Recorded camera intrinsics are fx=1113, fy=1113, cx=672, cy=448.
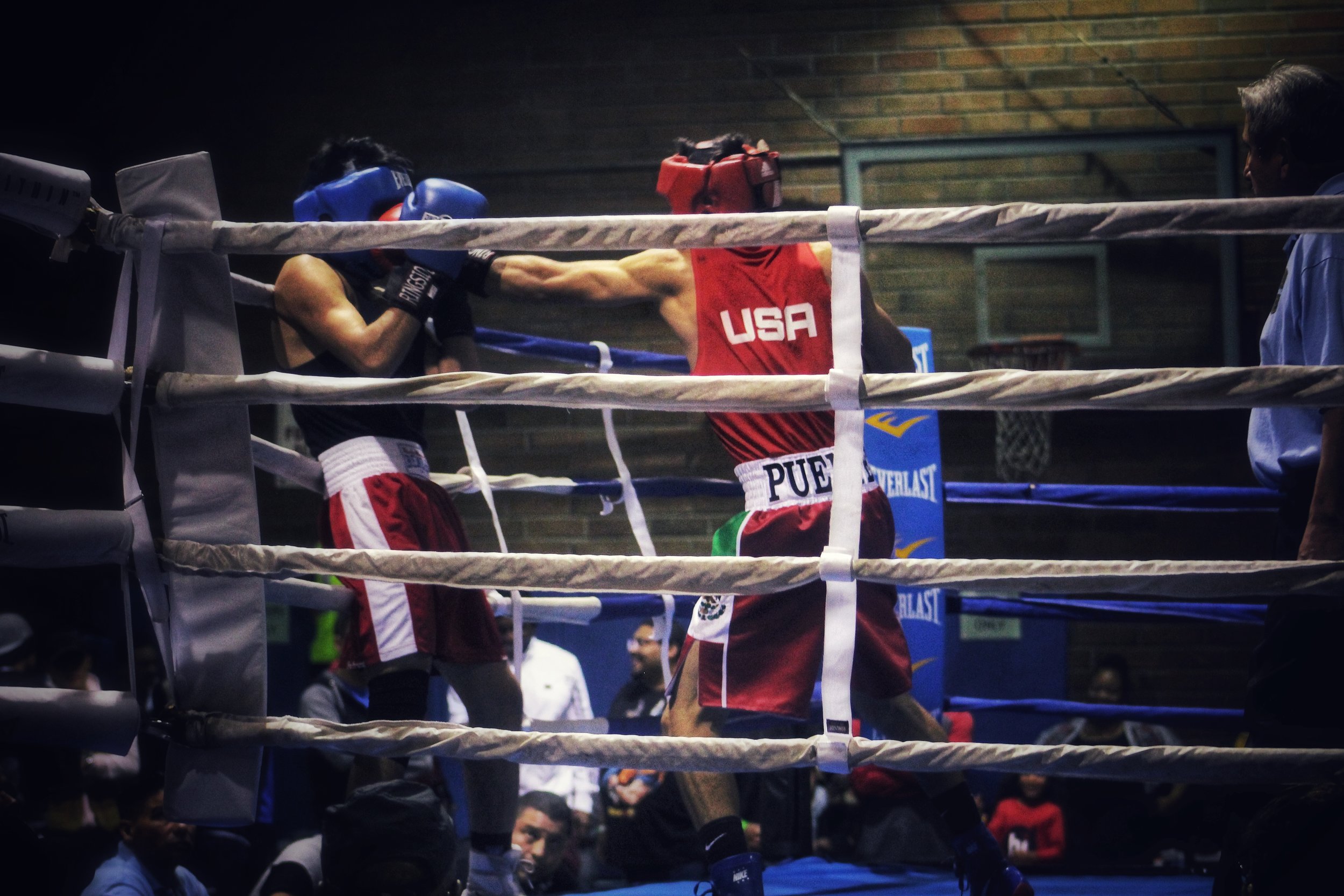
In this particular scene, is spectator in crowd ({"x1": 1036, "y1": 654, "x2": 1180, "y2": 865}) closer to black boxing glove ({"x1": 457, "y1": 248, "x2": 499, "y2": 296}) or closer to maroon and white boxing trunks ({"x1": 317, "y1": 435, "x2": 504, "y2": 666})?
maroon and white boxing trunks ({"x1": 317, "y1": 435, "x2": 504, "y2": 666})

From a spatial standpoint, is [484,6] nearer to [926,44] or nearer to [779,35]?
[779,35]

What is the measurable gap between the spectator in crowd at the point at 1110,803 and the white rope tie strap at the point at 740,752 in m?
3.07

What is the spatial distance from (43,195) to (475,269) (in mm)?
702

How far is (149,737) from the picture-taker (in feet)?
12.1

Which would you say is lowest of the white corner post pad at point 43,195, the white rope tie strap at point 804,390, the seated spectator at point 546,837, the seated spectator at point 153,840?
the seated spectator at point 546,837

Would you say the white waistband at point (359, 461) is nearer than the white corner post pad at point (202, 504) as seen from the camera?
No

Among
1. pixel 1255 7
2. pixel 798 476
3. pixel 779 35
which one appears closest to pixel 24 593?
pixel 779 35

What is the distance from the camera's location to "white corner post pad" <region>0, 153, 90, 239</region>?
4.47ft

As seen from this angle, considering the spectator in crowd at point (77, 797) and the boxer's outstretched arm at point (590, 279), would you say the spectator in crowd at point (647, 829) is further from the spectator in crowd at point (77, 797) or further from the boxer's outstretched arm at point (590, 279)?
the boxer's outstretched arm at point (590, 279)

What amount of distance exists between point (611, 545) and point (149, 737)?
247cm

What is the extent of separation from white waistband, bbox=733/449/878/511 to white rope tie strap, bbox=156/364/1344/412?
554mm

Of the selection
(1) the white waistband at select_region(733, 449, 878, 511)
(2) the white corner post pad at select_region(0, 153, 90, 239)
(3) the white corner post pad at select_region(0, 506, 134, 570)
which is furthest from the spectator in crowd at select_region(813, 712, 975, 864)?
(2) the white corner post pad at select_region(0, 153, 90, 239)

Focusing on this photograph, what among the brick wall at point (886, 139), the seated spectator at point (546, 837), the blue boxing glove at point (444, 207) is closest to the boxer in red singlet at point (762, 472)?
the blue boxing glove at point (444, 207)

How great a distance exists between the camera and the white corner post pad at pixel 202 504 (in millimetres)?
1480
